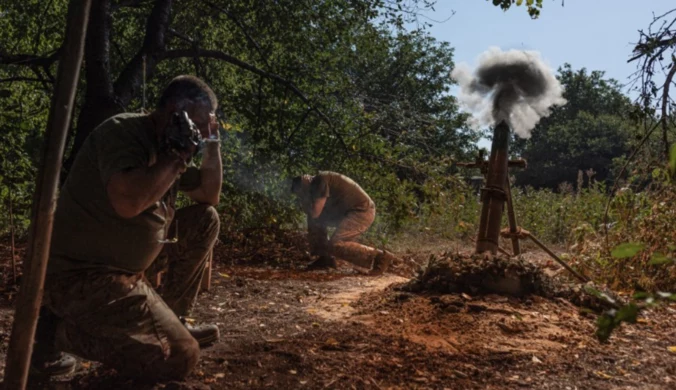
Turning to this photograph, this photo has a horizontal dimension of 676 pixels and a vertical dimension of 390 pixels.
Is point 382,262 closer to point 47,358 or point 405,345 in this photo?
Result: point 405,345

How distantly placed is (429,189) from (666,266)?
9.42 ft

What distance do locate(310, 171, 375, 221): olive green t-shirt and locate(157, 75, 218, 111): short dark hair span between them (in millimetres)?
5966

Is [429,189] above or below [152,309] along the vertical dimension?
above

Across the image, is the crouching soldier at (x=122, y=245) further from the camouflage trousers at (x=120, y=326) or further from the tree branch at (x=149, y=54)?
the tree branch at (x=149, y=54)

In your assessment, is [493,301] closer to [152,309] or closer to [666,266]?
[666,266]

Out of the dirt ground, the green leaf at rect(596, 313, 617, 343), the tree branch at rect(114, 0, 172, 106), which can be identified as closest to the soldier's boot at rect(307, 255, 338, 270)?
the dirt ground

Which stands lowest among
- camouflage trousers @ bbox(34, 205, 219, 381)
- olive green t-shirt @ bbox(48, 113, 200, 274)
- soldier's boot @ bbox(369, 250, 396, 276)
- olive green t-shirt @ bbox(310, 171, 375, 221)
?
Answer: camouflage trousers @ bbox(34, 205, 219, 381)

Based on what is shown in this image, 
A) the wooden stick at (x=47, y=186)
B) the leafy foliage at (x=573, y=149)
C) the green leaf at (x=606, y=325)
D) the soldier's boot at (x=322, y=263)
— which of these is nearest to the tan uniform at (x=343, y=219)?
the soldier's boot at (x=322, y=263)

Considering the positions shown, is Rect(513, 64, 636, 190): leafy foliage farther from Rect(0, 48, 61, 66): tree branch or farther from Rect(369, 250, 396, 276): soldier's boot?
Rect(0, 48, 61, 66): tree branch

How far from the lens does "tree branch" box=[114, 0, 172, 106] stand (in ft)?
22.5

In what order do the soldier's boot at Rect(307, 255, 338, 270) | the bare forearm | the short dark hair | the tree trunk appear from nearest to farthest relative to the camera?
the short dark hair, the bare forearm, the tree trunk, the soldier's boot at Rect(307, 255, 338, 270)

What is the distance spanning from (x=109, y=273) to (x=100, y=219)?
277mm

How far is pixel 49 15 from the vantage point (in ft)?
28.0

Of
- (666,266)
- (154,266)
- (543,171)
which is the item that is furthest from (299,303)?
(543,171)
